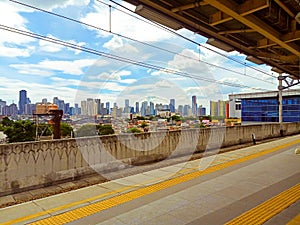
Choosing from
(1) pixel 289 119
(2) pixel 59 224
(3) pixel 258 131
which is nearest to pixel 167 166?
(2) pixel 59 224

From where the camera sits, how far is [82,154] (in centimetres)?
641

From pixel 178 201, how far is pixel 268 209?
60.6 inches

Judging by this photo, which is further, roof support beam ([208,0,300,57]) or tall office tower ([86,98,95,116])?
tall office tower ([86,98,95,116])

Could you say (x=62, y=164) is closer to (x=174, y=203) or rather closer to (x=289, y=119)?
(x=174, y=203)

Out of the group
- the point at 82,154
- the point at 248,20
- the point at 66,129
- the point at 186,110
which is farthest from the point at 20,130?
the point at 248,20

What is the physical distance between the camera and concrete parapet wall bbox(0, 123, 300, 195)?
5301 millimetres

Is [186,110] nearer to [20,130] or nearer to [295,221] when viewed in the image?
[295,221]

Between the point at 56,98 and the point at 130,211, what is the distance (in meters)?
7.73

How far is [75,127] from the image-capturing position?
7820mm

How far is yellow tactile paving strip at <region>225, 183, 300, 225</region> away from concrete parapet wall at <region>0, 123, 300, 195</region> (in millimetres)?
3868

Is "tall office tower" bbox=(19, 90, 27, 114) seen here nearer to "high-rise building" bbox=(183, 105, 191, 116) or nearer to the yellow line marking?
"high-rise building" bbox=(183, 105, 191, 116)

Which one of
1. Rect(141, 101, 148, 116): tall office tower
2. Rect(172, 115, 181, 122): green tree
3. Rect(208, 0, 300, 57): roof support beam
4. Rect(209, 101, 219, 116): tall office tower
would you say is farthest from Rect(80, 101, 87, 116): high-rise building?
Rect(209, 101, 219, 116): tall office tower

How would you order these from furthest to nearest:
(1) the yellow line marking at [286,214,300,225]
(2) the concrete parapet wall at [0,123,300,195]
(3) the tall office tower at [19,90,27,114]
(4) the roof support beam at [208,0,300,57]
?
(3) the tall office tower at [19,90,27,114] < (4) the roof support beam at [208,0,300,57] < (2) the concrete parapet wall at [0,123,300,195] < (1) the yellow line marking at [286,214,300,225]

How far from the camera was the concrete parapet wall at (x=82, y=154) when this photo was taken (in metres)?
5.30
